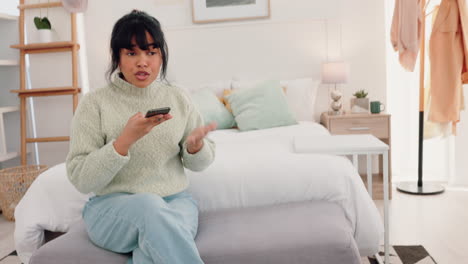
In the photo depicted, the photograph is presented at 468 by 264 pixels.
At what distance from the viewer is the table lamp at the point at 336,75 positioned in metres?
3.20

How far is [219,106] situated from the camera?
3.05 metres

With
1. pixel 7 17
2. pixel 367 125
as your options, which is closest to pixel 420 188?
pixel 367 125

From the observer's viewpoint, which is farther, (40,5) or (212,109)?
(40,5)

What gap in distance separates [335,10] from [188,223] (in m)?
2.72

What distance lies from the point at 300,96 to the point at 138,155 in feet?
6.84

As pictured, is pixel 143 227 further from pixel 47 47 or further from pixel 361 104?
pixel 47 47

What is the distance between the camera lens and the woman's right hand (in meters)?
1.17

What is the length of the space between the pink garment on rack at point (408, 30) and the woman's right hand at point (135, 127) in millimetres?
2313

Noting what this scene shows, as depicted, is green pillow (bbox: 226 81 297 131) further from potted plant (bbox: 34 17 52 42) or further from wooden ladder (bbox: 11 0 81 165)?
potted plant (bbox: 34 17 52 42)

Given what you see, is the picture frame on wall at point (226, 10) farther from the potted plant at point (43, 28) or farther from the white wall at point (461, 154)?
the white wall at point (461, 154)

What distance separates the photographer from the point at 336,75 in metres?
3.20

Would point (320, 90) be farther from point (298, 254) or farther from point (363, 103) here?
point (298, 254)

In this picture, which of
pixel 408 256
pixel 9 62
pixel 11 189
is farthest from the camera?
pixel 9 62

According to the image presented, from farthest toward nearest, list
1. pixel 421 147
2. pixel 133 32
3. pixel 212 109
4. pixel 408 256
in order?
pixel 421 147 < pixel 212 109 < pixel 408 256 < pixel 133 32
